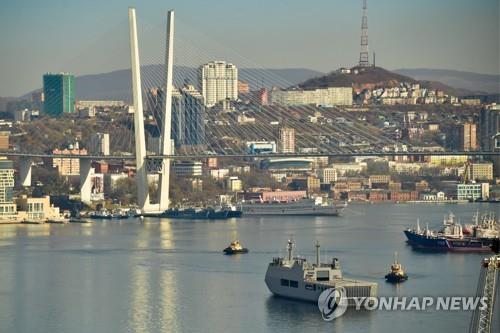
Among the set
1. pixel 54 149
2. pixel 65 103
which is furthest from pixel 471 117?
pixel 54 149

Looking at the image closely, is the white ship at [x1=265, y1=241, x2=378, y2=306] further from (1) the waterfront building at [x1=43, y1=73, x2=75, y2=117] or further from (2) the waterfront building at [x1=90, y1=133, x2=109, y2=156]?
(1) the waterfront building at [x1=43, y1=73, x2=75, y2=117]

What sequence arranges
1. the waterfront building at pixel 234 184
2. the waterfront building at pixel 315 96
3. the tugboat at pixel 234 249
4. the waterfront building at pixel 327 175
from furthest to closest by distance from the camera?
1. the waterfront building at pixel 315 96
2. the waterfront building at pixel 327 175
3. the waterfront building at pixel 234 184
4. the tugboat at pixel 234 249

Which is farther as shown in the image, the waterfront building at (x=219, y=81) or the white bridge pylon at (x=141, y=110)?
the waterfront building at (x=219, y=81)

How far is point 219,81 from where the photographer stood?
129 ft

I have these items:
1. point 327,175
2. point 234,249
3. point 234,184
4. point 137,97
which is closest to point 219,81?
point 327,175

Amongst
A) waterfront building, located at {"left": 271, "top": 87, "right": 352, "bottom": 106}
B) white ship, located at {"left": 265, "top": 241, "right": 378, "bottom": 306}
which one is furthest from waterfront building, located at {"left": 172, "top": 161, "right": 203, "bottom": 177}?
white ship, located at {"left": 265, "top": 241, "right": 378, "bottom": 306}

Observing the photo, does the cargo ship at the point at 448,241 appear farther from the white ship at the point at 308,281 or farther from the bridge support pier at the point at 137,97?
the bridge support pier at the point at 137,97

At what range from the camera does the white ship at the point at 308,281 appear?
12.1 metres

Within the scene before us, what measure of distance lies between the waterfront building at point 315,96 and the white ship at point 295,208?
45.4ft

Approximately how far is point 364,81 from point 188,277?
34.6 m

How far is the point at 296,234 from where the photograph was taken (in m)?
19.1

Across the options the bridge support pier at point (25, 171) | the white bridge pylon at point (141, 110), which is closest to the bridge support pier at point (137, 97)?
the white bridge pylon at point (141, 110)

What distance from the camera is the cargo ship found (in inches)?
675

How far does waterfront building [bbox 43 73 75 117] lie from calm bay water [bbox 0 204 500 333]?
55.8 feet
